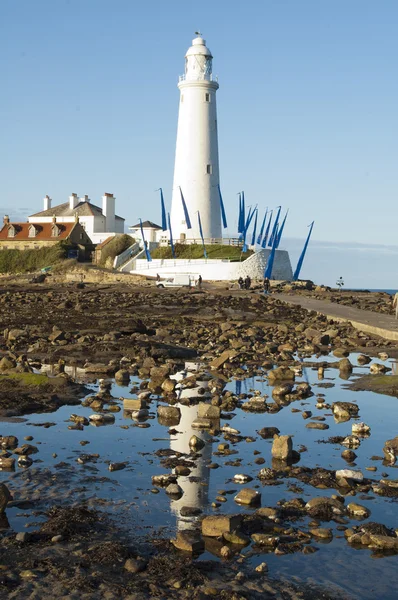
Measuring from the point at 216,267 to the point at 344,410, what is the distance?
4704cm

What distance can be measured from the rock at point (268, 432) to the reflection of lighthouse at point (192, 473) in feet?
2.81

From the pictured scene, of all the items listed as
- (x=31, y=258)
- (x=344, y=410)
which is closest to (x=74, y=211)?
(x=31, y=258)

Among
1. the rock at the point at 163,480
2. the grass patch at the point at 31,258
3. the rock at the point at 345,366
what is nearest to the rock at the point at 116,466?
the rock at the point at 163,480

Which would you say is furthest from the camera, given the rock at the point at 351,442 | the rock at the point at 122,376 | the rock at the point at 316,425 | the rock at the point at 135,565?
the rock at the point at 122,376

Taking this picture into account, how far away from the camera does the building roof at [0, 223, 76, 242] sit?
244ft

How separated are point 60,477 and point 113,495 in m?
0.92

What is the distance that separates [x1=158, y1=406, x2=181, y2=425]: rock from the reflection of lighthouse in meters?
0.11

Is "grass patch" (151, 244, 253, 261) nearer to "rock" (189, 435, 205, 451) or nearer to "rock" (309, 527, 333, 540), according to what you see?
"rock" (189, 435, 205, 451)

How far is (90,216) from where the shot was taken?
7831 centimetres

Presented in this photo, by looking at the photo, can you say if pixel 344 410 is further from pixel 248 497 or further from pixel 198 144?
pixel 198 144

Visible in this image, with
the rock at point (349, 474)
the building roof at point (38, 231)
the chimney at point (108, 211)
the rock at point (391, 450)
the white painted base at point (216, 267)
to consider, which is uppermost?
the chimney at point (108, 211)

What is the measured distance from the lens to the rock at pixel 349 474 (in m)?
9.09

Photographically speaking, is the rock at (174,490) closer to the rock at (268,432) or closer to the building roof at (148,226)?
the rock at (268,432)

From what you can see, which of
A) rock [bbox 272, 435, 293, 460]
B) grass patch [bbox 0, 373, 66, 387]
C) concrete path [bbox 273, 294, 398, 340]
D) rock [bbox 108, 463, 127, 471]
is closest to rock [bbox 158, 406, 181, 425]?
rock [bbox 272, 435, 293, 460]
